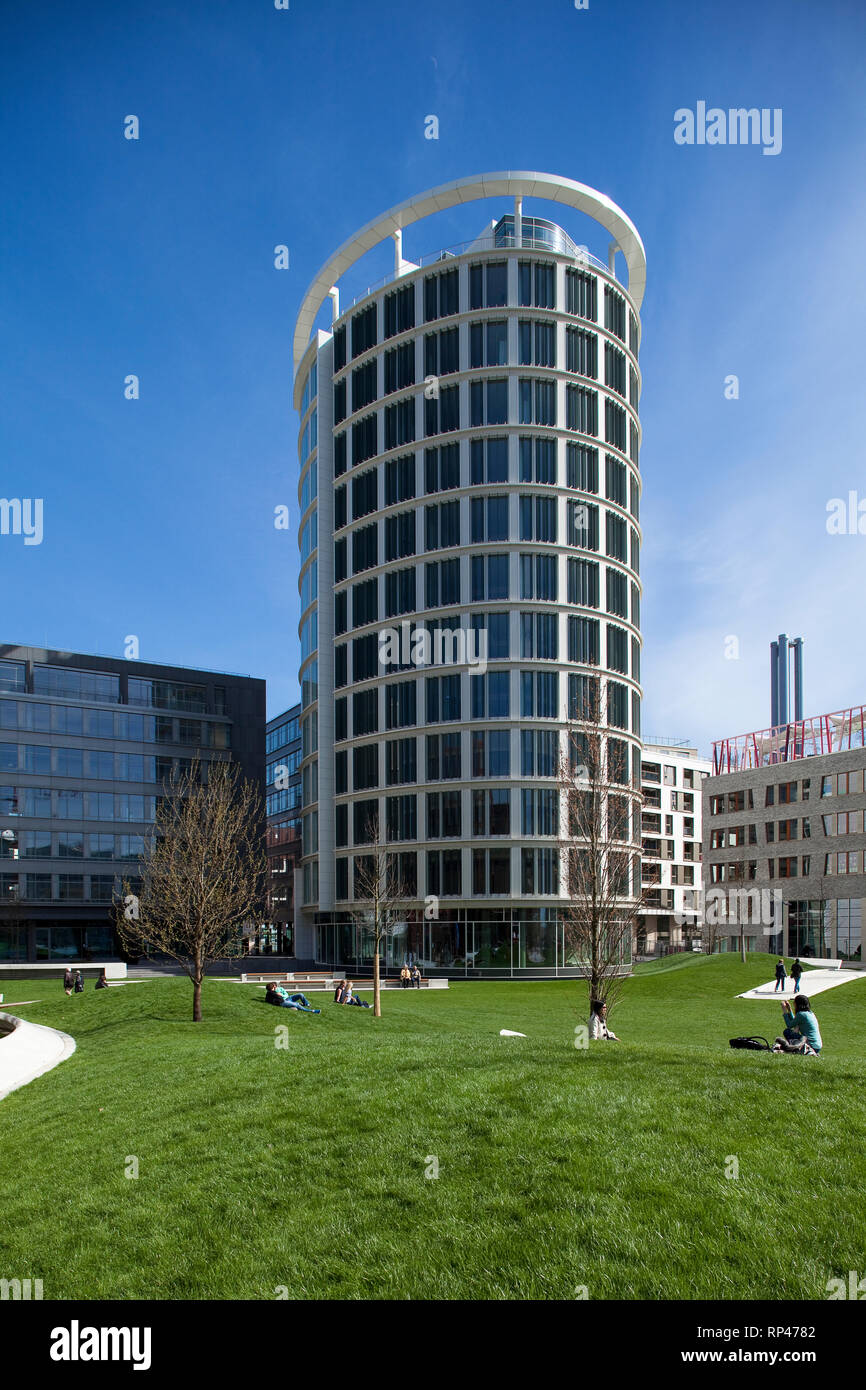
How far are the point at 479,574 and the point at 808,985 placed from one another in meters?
28.2

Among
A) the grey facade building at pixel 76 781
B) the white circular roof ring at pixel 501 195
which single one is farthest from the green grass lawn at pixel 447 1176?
the grey facade building at pixel 76 781

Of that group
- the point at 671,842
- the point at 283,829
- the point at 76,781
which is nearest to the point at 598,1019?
the point at 76,781

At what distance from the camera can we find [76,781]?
77312 millimetres

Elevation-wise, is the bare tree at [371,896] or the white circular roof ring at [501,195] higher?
the white circular roof ring at [501,195]

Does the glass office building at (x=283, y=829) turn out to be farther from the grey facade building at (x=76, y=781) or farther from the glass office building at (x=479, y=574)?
the glass office building at (x=479, y=574)

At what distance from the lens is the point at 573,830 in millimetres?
26234

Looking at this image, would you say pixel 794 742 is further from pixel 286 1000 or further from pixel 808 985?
pixel 286 1000

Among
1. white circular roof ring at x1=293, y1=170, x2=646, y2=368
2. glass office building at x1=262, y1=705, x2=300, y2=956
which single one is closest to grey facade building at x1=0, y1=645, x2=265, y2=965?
glass office building at x1=262, y1=705, x2=300, y2=956

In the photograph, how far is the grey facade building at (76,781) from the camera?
74062 mm

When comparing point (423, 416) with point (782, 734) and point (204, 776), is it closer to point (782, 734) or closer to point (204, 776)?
point (204, 776)

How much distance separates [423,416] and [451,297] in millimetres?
7415

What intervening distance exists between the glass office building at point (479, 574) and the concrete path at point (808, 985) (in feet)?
42.1

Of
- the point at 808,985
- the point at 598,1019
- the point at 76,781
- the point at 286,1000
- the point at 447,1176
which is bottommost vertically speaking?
the point at 808,985

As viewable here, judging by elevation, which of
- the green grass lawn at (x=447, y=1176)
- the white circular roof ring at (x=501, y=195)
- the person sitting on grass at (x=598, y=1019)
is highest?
the white circular roof ring at (x=501, y=195)
